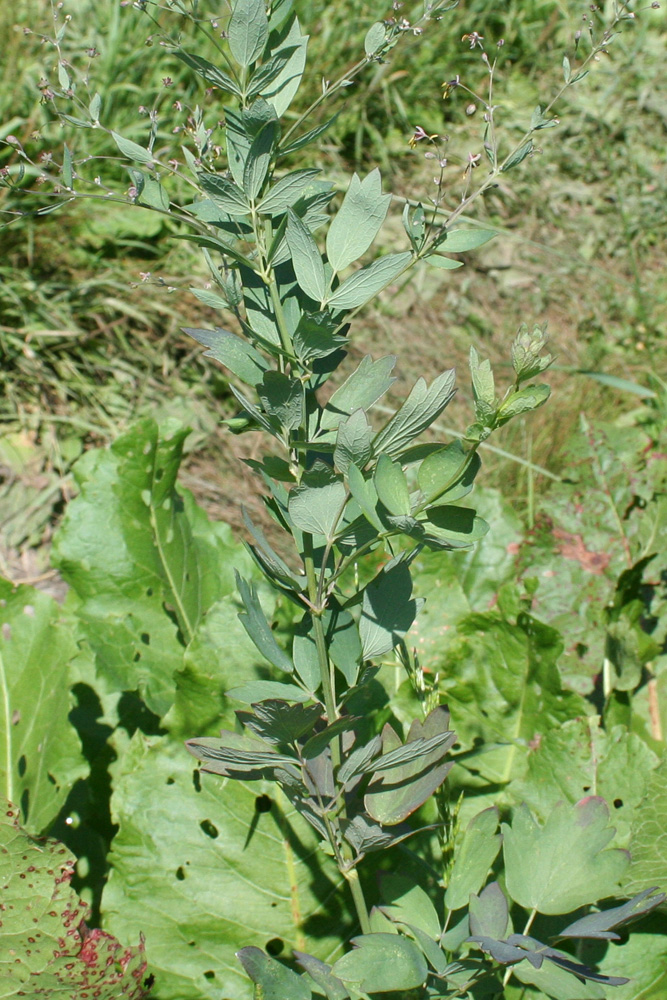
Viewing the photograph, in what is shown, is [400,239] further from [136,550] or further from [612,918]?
[612,918]

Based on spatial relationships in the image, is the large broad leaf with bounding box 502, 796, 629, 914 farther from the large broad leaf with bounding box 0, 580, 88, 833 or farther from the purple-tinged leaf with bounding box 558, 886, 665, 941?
the large broad leaf with bounding box 0, 580, 88, 833

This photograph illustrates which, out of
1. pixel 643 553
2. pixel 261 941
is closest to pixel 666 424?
pixel 643 553

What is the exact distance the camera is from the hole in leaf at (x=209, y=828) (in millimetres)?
1488

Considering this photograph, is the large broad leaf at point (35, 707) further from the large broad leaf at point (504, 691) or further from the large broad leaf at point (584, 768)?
the large broad leaf at point (584, 768)

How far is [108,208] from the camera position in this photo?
4.29 metres

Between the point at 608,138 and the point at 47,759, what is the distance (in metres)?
4.84

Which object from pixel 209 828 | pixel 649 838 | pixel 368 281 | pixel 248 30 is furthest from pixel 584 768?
pixel 248 30

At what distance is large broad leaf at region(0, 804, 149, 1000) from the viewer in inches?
49.4

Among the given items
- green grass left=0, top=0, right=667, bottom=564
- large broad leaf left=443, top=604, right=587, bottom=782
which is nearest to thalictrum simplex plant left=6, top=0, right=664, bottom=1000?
large broad leaf left=443, top=604, right=587, bottom=782

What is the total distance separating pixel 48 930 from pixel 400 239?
392 centimetres

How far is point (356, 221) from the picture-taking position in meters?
0.93

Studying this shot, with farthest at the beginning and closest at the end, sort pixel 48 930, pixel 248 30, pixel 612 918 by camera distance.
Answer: pixel 48 930, pixel 612 918, pixel 248 30

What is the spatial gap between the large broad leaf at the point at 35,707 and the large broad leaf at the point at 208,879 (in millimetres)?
178

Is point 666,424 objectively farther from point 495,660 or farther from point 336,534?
point 336,534
